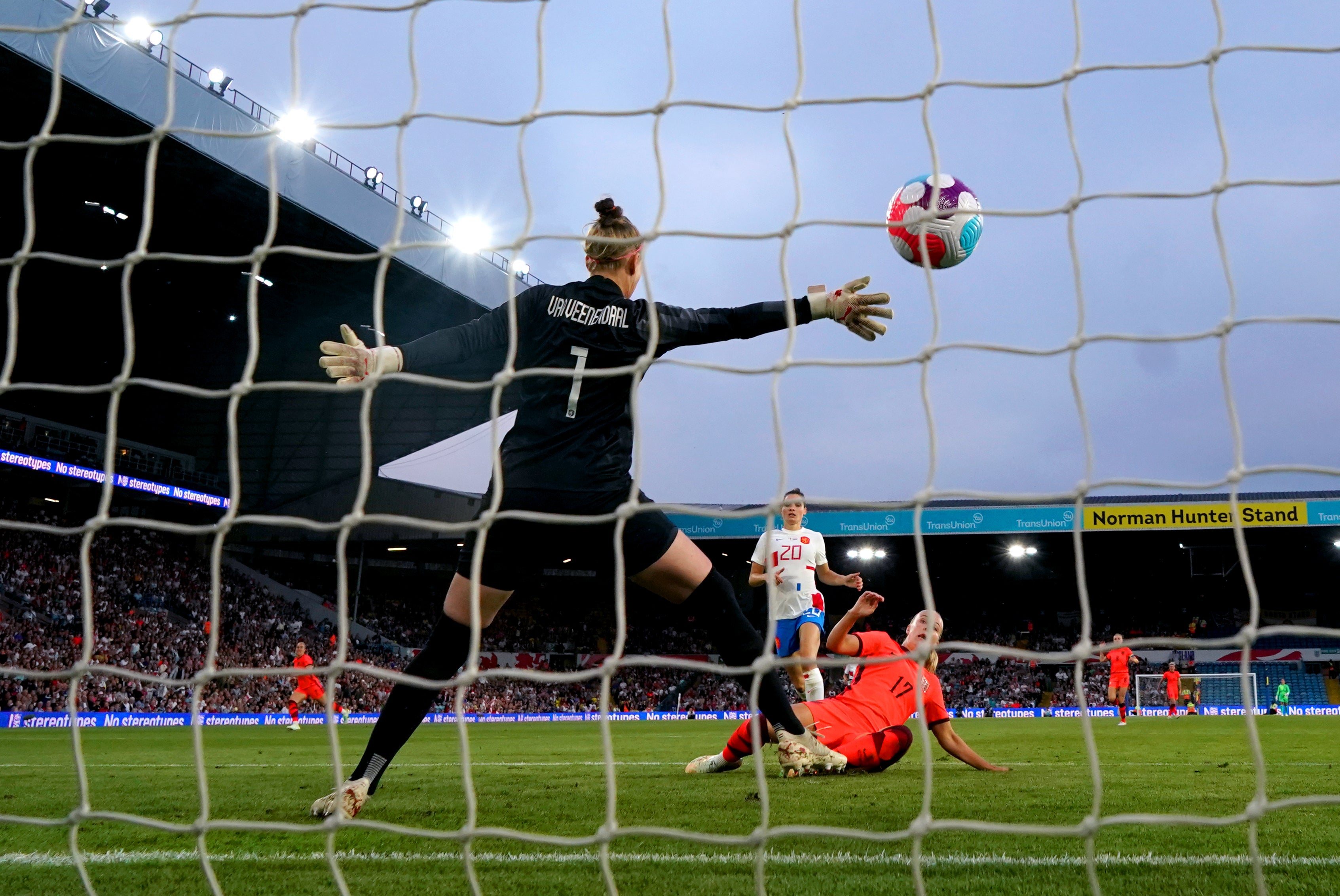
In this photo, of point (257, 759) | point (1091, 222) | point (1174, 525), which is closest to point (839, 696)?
point (1091, 222)

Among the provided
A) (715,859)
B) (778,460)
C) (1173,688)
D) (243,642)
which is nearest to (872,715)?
(715,859)

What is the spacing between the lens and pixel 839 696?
5.52 m

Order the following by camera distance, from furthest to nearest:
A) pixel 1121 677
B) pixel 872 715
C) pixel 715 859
A: 1. pixel 1121 677
2. pixel 872 715
3. pixel 715 859

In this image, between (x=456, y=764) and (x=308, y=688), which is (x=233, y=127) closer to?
(x=308, y=688)

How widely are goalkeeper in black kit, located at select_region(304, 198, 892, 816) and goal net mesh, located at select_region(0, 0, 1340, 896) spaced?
20.4 inches

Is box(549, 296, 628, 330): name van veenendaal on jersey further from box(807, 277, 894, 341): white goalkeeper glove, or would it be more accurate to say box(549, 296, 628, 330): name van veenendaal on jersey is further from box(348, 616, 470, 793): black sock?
box(348, 616, 470, 793): black sock

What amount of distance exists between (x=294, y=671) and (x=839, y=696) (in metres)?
3.62

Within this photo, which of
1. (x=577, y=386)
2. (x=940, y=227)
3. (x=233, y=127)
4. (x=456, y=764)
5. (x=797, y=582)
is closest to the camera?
(x=577, y=386)

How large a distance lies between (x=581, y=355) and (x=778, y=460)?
1.15m

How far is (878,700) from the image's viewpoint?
17.6 ft

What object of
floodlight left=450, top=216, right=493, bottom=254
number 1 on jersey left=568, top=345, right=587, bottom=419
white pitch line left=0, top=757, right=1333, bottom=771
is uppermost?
floodlight left=450, top=216, right=493, bottom=254

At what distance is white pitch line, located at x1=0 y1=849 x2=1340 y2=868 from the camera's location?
113 inches

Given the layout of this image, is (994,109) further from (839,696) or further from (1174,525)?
(1174,525)

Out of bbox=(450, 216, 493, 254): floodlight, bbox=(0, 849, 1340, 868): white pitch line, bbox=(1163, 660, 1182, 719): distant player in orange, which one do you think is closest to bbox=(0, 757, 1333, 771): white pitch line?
bbox=(0, 849, 1340, 868): white pitch line
